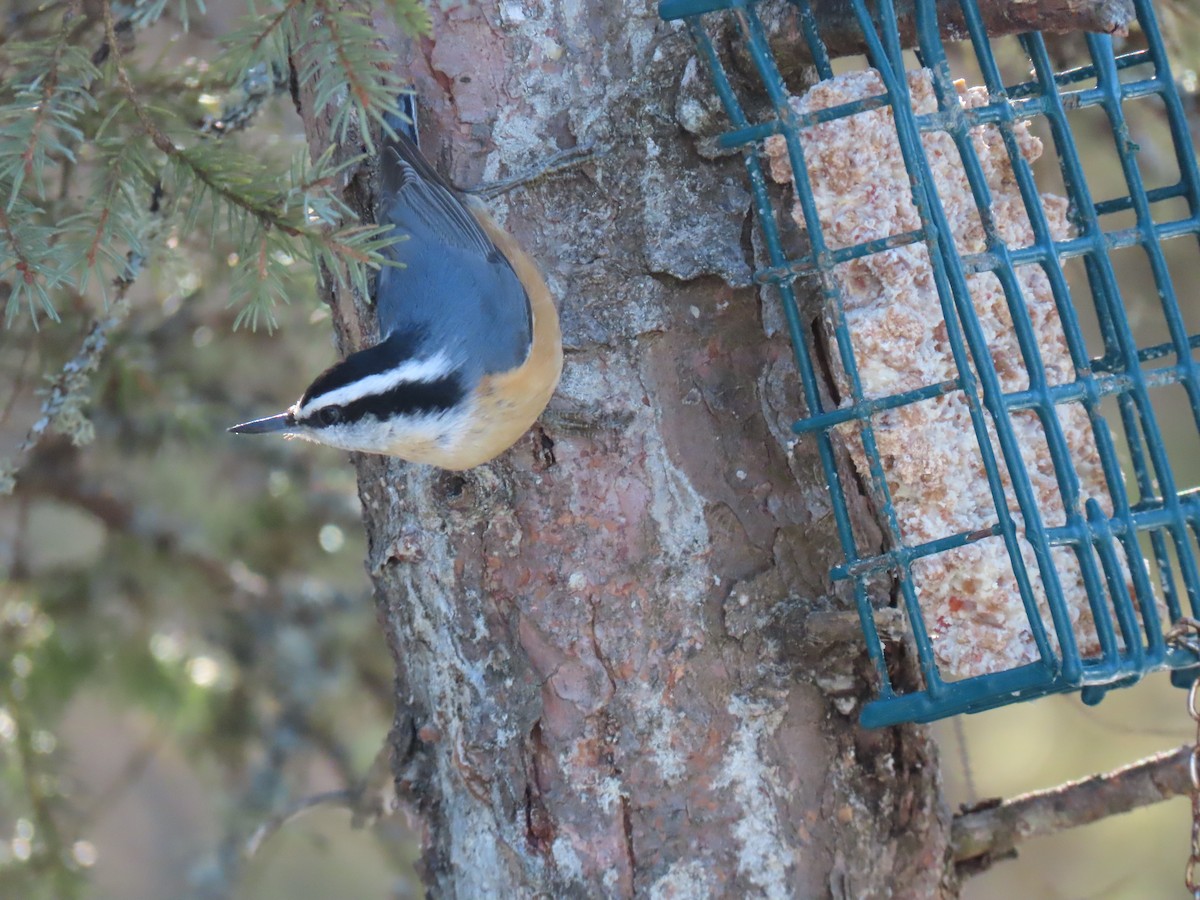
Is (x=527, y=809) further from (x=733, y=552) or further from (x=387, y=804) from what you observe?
(x=387, y=804)

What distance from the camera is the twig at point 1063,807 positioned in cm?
216

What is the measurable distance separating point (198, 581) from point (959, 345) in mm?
2197

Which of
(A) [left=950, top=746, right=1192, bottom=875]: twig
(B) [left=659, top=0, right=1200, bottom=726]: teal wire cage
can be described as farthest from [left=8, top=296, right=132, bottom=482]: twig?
(A) [left=950, top=746, right=1192, bottom=875]: twig

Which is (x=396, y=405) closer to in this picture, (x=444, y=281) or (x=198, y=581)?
(x=444, y=281)

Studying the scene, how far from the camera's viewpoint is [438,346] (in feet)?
7.50

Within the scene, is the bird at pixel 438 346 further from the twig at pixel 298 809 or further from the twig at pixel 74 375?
the twig at pixel 298 809

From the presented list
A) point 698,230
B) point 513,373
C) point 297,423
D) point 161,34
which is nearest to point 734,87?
point 698,230

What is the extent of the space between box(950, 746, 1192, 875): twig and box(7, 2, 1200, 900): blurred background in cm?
57

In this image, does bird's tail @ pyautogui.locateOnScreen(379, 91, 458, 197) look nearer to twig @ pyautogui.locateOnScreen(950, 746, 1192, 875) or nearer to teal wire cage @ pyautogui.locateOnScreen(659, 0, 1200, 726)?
teal wire cage @ pyautogui.locateOnScreen(659, 0, 1200, 726)

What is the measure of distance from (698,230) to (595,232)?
18 centimetres

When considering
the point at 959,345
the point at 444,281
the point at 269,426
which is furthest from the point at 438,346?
the point at 959,345

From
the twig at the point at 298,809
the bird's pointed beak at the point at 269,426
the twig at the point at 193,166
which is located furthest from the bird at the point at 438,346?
the twig at the point at 298,809

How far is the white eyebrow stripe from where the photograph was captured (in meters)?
2.08

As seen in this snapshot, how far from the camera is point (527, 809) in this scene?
209 centimetres
